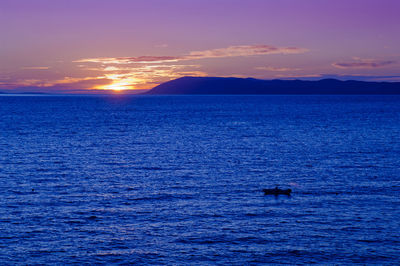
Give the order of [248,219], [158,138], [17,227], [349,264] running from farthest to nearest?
[158,138] < [248,219] < [17,227] < [349,264]

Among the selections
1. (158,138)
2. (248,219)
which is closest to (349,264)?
(248,219)

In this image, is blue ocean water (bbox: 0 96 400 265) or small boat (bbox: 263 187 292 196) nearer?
blue ocean water (bbox: 0 96 400 265)

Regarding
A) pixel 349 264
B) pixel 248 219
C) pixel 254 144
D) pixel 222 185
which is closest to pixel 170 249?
pixel 248 219

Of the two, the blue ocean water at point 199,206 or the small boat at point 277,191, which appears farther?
the small boat at point 277,191

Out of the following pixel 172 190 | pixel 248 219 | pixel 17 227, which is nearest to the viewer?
pixel 17 227

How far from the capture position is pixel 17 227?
3544 cm

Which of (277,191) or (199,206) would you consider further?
(277,191)

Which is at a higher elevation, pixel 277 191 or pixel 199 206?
pixel 277 191

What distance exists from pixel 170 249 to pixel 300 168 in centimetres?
3348

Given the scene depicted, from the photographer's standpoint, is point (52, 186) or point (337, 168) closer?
point (52, 186)

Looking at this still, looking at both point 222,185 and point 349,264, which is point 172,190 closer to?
point 222,185

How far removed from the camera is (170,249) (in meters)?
31.7

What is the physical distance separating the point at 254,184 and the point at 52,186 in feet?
74.4

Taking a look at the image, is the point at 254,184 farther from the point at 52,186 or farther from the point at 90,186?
the point at 52,186
